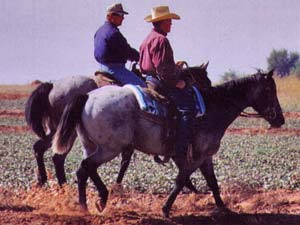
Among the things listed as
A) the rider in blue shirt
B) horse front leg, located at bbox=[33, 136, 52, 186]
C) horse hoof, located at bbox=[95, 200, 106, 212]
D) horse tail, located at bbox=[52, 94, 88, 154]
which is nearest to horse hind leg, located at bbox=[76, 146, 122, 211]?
horse hoof, located at bbox=[95, 200, 106, 212]

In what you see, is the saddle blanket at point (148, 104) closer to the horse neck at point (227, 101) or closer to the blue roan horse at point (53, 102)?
the horse neck at point (227, 101)

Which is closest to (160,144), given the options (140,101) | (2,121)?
(140,101)

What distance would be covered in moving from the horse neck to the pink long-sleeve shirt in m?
0.80

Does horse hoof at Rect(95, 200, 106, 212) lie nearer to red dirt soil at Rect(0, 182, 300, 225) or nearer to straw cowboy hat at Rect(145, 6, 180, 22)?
red dirt soil at Rect(0, 182, 300, 225)

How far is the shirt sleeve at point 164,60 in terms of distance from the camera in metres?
8.90

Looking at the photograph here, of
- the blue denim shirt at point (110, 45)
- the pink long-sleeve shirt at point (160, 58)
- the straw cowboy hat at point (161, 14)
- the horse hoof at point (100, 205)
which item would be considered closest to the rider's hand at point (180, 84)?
the pink long-sleeve shirt at point (160, 58)

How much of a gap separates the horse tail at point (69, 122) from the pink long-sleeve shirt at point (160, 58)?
110 cm

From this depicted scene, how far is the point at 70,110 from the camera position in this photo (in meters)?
8.69

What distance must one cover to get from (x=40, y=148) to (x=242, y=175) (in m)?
4.65

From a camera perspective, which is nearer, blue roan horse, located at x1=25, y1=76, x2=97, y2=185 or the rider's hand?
the rider's hand

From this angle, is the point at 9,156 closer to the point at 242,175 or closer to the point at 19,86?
the point at 242,175

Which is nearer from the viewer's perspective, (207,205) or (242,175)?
(207,205)

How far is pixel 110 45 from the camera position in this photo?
1046 centimetres

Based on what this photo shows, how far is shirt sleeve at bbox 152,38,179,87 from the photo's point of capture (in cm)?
890
